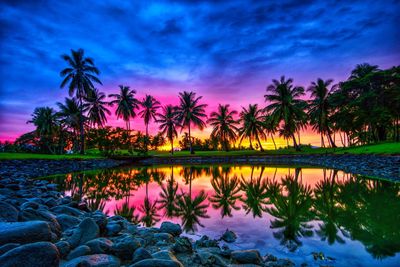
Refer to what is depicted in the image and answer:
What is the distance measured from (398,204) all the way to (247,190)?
19.1 feet

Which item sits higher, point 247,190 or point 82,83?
point 82,83

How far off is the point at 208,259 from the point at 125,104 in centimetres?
5171

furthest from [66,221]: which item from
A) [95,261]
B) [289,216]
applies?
[289,216]

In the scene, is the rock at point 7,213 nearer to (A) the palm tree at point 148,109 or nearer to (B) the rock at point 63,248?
(B) the rock at point 63,248

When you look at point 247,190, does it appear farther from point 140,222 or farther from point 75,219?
point 75,219

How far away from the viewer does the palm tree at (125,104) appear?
52500mm

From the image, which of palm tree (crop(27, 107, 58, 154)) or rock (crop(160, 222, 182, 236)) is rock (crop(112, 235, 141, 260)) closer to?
rock (crop(160, 222, 182, 236))

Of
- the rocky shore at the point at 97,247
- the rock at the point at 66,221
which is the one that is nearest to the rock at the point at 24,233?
the rocky shore at the point at 97,247

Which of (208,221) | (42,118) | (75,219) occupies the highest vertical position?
(42,118)

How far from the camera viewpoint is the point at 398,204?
814 cm

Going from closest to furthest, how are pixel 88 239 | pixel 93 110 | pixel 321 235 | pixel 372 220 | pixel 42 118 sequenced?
1. pixel 88 239
2. pixel 321 235
3. pixel 372 220
4. pixel 93 110
5. pixel 42 118

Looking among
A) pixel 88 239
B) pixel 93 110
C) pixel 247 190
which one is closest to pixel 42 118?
pixel 93 110

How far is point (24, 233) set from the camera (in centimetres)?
368

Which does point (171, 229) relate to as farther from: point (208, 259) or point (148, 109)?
point (148, 109)
